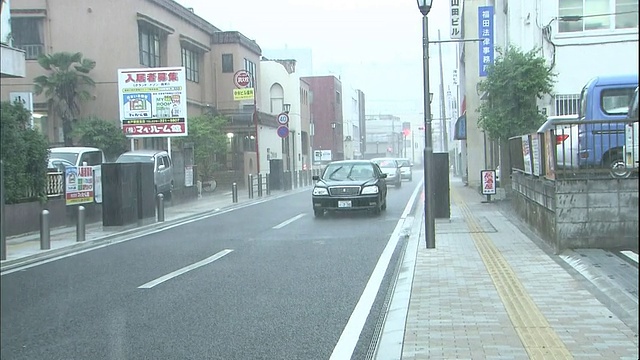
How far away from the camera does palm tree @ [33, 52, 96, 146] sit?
719 centimetres

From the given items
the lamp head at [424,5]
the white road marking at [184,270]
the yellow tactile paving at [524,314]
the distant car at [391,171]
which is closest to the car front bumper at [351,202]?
the white road marking at [184,270]

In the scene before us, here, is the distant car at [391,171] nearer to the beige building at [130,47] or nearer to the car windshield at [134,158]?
the beige building at [130,47]

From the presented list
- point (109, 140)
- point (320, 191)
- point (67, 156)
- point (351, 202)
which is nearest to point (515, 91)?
point (351, 202)

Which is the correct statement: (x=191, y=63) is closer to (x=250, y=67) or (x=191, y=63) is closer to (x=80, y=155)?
(x=250, y=67)

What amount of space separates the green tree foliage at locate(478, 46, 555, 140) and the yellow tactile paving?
418 inches

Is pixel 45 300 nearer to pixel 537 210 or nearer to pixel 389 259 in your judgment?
pixel 389 259

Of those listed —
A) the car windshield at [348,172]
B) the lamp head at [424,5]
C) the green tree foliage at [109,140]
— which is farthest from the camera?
the car windshield at [348,172]

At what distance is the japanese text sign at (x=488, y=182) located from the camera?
2048 cm

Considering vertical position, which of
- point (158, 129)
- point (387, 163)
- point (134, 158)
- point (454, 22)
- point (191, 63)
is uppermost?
point (454, 22)

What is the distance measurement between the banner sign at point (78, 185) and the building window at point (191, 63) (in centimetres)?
1475

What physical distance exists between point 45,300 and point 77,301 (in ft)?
1.22

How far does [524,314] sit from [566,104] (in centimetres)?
1617

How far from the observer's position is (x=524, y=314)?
6422 mm

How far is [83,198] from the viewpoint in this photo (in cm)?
1756
